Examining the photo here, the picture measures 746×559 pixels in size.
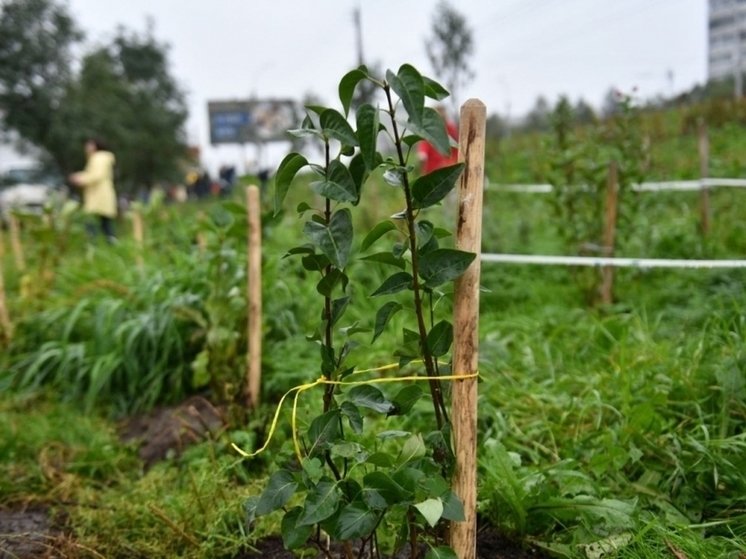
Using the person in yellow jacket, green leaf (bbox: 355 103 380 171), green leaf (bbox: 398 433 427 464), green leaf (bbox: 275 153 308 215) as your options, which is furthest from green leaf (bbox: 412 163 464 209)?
the person in yellow jacket

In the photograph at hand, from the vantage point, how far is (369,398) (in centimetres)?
141

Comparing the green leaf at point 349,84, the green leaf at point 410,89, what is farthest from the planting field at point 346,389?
the green leaf at point 410,89

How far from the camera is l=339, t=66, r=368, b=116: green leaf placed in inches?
49.4

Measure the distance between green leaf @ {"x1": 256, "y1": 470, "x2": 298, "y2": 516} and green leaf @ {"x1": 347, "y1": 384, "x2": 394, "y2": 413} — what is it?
22cm

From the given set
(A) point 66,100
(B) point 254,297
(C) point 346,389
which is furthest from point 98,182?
(A) point 66,100

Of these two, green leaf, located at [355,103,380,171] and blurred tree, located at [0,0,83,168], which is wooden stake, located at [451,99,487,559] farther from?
blurred tree, located at [0,0,83,168]

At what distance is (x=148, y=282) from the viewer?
4.16 m

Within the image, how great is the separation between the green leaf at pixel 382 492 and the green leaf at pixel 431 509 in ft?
0.14

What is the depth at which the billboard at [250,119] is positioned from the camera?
2431cm

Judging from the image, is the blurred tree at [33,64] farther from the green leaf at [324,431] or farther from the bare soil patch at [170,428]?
the green leaf at [324,431]

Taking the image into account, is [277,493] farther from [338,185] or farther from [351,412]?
[338,185]

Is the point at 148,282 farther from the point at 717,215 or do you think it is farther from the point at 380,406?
the point at 717,215

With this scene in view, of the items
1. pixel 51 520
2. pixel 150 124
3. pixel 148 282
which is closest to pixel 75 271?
pixel 148 282

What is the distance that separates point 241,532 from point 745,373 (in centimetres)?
177
